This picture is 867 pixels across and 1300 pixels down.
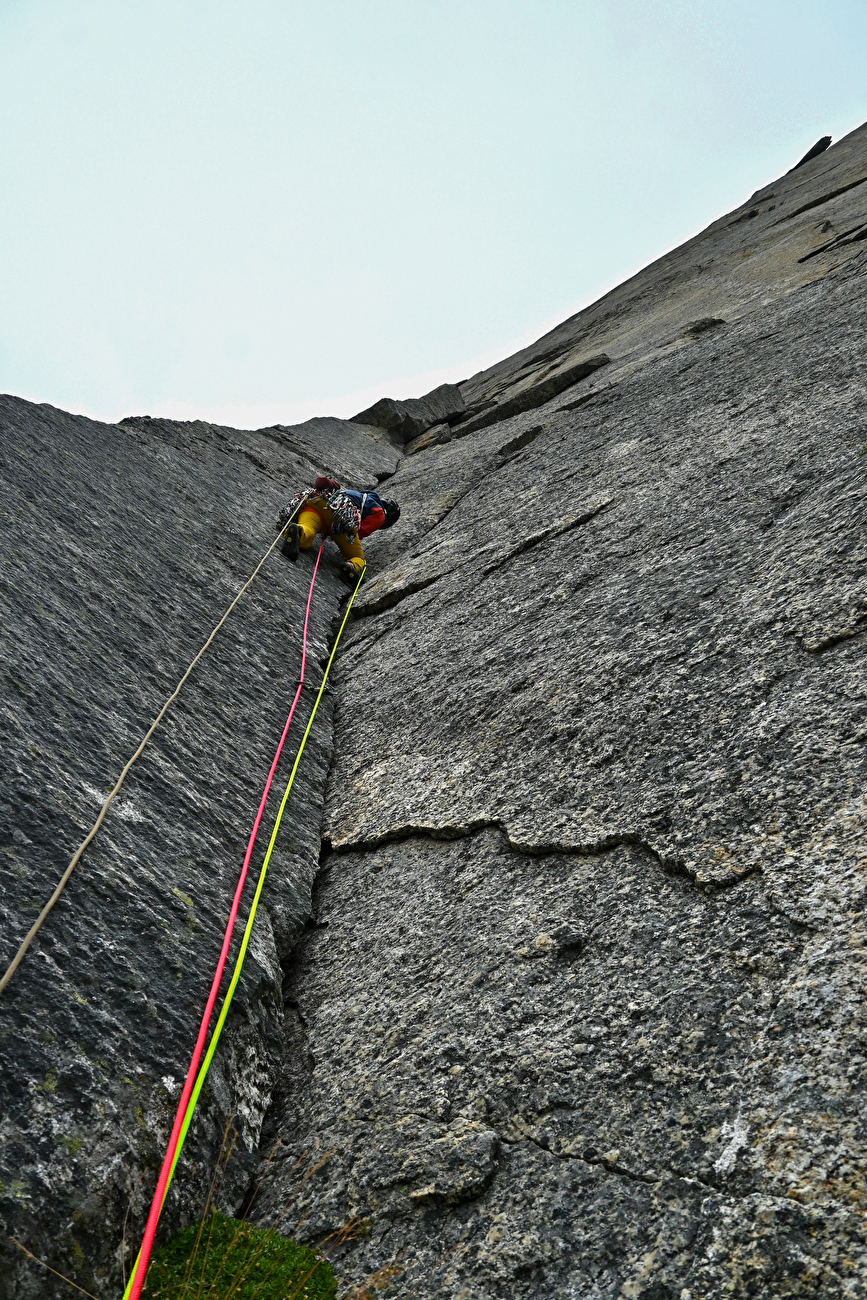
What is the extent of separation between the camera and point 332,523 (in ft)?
28.8

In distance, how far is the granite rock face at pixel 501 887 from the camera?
2.18m

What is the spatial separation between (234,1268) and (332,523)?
7.13m

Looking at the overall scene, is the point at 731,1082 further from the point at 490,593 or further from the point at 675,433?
the point at 675,433

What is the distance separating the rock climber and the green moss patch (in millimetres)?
6404

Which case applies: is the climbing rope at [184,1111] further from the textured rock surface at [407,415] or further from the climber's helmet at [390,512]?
the textured rock surface at [407,415]

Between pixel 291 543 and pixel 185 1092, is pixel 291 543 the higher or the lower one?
the higher one

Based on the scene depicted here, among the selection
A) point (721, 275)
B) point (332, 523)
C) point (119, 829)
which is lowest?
point (119, 829)

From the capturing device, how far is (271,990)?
3.44 metres

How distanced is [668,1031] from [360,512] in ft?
24.4

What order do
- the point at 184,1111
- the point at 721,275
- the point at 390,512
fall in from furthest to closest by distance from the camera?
1. the point at 721,275
2. the point at 390,512
3. the point at 184,1111

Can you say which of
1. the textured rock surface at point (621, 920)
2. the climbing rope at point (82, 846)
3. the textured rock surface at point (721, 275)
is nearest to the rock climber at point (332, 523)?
the textured rock surface at point (621, 920)

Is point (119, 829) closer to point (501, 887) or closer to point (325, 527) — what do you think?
point (501, 887)

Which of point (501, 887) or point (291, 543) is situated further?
point (291, 543)

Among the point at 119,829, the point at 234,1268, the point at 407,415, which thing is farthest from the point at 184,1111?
the point at 407,415
